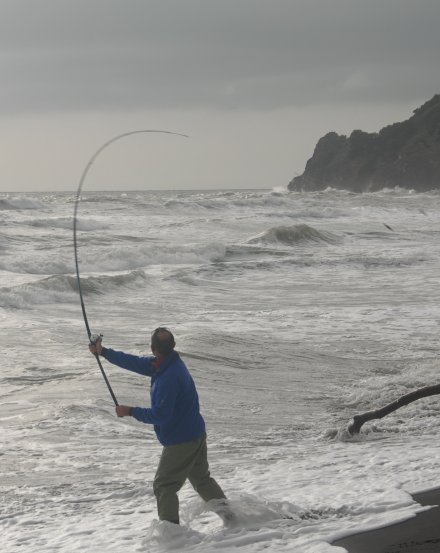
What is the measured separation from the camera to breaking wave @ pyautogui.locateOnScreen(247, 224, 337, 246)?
114ft

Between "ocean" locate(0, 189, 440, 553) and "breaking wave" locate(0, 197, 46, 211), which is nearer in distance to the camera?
"ocean" locate(0, 189, 440, 553)

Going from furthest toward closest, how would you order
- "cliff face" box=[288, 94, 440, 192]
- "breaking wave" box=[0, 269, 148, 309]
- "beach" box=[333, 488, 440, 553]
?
"cliff face" box=[288, 94, 440, 192], "breaking wave" box=[0, 269, 148, 309], "beach" box=[333, 488, 440, 553]

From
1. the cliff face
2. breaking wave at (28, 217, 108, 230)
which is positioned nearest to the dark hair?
breaking wave at (28, 217, 108, 230)

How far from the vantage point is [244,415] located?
29.7ft

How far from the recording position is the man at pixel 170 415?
5.21 m

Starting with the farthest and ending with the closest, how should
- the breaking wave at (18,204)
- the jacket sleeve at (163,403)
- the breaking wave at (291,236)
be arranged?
the breaking wave at (18,204), the breaking wave at (291,236), the jacket sleeve at (163,403)

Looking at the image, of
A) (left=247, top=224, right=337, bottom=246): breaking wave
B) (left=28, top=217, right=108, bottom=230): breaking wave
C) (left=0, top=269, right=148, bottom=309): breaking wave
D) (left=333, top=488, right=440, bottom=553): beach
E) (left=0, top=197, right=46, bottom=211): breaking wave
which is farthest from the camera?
(left=0, top=197, right=46, bottom=211): breaking wave

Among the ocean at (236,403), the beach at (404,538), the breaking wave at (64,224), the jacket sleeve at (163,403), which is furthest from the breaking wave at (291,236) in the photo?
the jacket sleeve at (163,403)

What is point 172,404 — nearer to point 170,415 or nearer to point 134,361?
point 170,415

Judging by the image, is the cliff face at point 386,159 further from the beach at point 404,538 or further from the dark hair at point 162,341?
the dark hair at point 162,341

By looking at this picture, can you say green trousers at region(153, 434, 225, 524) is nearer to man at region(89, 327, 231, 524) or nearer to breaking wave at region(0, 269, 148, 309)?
man at region(89, 327, 231, 524)

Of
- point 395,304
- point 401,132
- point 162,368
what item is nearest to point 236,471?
point 162,368

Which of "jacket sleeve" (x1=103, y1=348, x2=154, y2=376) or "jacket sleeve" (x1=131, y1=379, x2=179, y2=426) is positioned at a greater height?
"jacket sleeve" (x1=103, y1=348, x2=154, y2=376)

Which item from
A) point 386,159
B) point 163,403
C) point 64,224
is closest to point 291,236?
point 64,224
